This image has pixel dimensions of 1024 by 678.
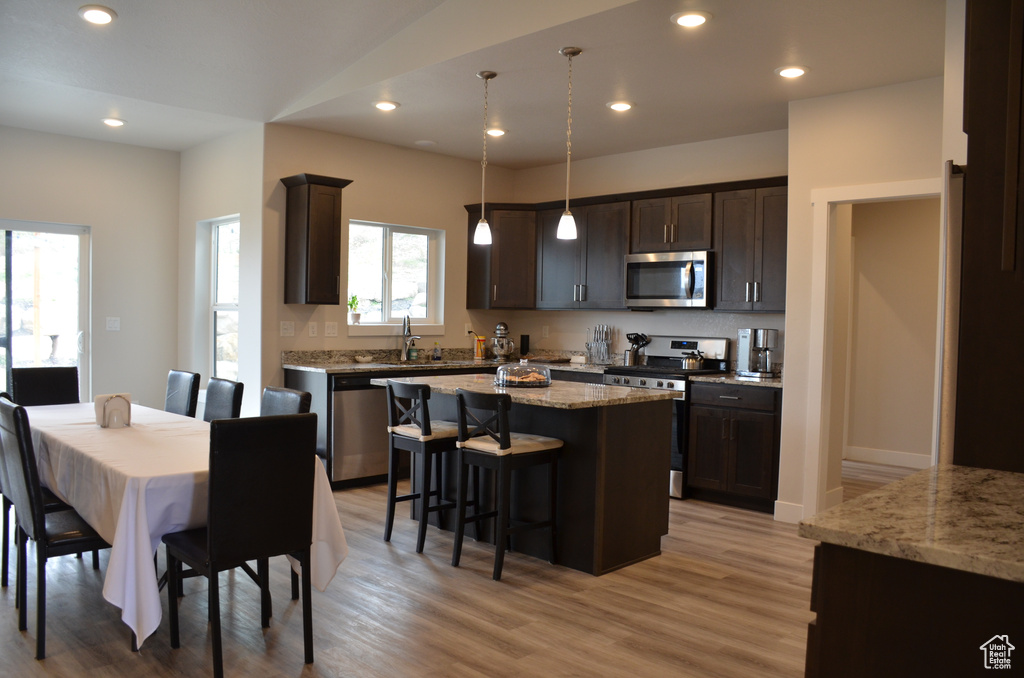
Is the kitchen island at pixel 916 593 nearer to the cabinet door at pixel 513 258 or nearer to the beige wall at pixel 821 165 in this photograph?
the beige wall at pixel 821 165

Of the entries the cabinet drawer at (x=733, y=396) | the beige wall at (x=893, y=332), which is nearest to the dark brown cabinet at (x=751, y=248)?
the cabinet drawer at (x=733, y=396)

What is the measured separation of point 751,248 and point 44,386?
4.54 m

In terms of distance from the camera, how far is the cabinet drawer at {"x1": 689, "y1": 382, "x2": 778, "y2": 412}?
4.91 m

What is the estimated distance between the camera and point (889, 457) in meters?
6.89

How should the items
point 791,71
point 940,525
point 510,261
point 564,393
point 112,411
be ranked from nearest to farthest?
point 940,525
point 112,411
point 564,393
point 791,71
point 510,261

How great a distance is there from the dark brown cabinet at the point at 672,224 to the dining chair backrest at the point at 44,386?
397 centimetres

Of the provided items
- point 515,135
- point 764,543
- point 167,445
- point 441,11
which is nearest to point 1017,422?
point 764,543

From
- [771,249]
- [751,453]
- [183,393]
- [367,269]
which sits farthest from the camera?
[367,269]

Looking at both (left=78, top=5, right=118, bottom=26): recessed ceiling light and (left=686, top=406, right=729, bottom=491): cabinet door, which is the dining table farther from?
(left=686, top=406, right=729, bottom=491): cabinet door

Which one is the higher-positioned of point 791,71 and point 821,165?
Answer: point 791,71

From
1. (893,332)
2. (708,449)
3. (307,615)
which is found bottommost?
(307,615)

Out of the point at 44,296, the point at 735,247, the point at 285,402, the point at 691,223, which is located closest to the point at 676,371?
the point at 735,247

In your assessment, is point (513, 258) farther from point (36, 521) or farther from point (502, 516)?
point (36, 521)

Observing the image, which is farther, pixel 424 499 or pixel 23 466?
pixel 424 499
